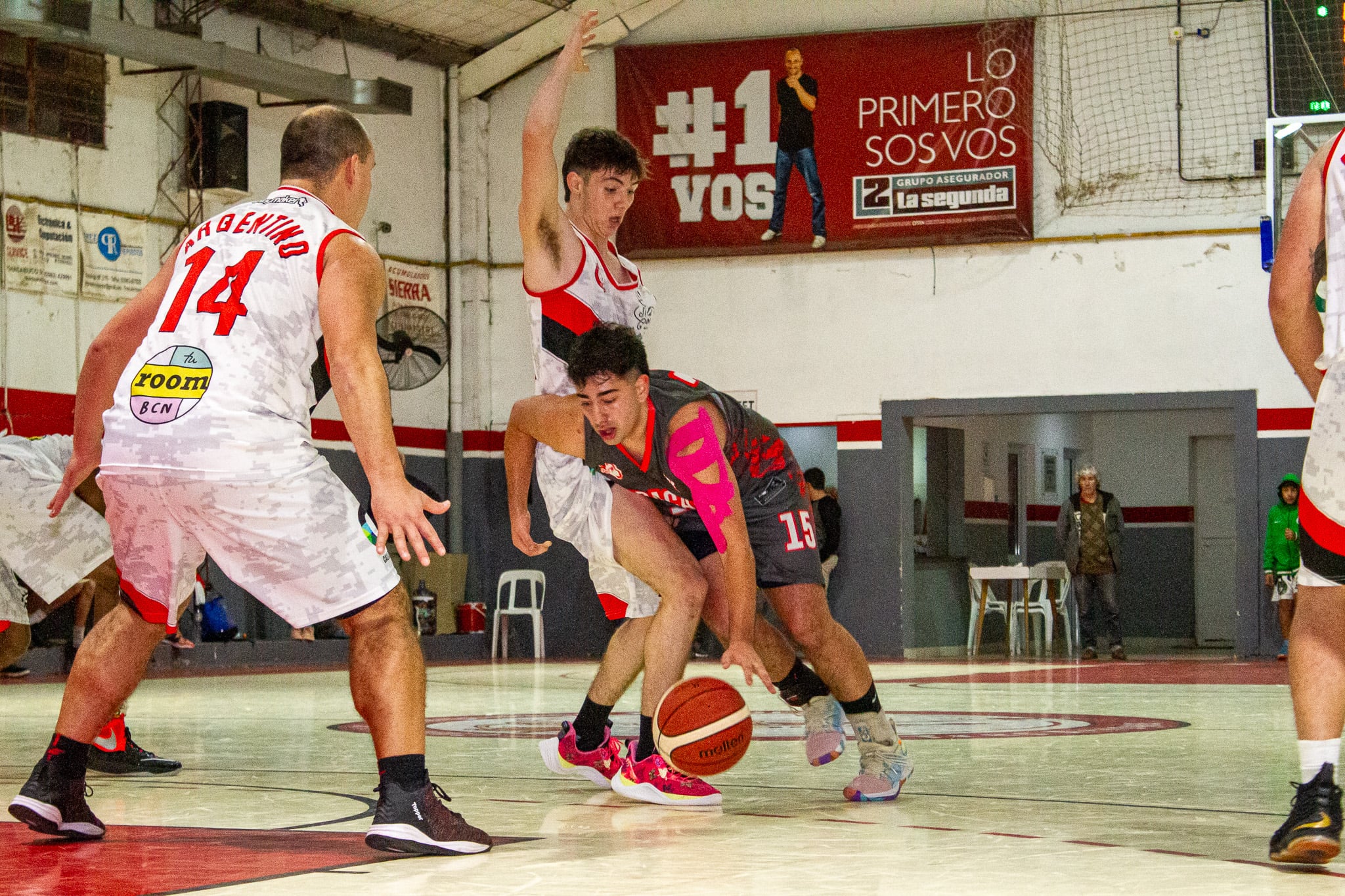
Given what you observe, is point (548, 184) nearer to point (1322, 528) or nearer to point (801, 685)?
point (801, 685)

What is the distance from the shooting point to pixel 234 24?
16188 millimetres

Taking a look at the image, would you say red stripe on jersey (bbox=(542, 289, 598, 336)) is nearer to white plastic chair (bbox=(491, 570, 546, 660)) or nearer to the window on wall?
the window on wall

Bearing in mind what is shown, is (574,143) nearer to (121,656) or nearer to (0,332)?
(121,656)

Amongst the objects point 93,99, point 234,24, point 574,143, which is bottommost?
point 574,143

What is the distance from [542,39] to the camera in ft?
59.6

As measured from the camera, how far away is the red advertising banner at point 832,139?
A: 16.5m

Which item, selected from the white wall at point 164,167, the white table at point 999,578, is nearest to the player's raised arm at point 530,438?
the white wall at point 164,167

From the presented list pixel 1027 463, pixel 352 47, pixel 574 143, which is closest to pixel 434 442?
pixel 352 47

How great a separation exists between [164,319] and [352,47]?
14634 millimetres

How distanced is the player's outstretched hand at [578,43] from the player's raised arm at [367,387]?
1.21 metres

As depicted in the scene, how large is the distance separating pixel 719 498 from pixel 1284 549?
11821mm

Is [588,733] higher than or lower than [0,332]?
lower

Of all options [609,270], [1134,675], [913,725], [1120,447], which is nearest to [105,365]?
[609,270]

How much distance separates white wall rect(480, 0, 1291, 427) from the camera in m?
16.1
